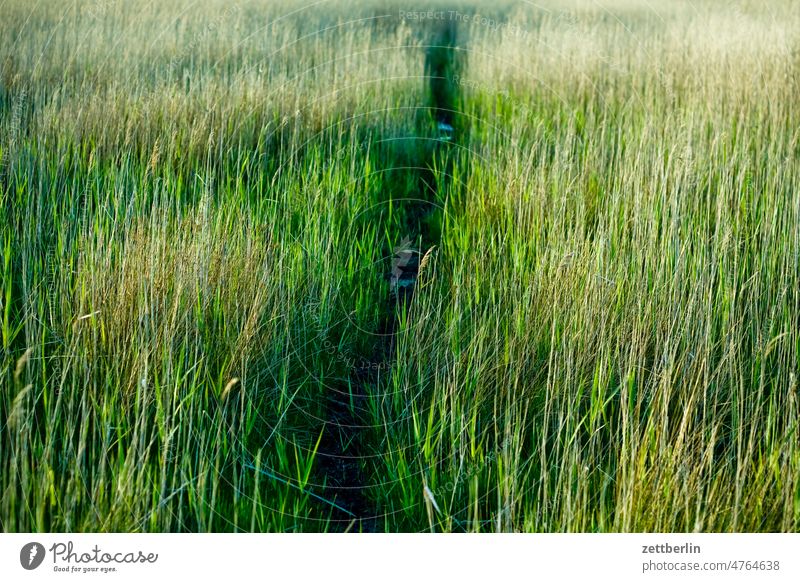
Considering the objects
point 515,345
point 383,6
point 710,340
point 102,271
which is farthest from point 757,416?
point 383,6

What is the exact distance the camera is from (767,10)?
10.9ft
